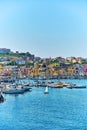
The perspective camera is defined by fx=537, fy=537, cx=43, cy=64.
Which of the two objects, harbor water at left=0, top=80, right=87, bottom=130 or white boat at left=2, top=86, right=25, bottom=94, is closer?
harbor water at left=0, top=80, right=87, bottom=130

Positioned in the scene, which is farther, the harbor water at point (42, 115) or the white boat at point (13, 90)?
the white boat at point (13, 90)

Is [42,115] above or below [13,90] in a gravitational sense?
below

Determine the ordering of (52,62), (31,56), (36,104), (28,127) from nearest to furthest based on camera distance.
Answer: (28,127) < (36,104) < (52,62) < (31,56)

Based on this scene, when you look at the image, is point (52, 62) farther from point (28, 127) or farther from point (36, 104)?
point (28, 127)

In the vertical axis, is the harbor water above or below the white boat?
below

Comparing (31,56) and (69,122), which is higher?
(31,56)

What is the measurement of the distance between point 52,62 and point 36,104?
3305 cm

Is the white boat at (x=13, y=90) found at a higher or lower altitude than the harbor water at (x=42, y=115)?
higher

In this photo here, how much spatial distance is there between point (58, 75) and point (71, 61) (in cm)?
1056

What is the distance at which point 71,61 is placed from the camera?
52688 mm

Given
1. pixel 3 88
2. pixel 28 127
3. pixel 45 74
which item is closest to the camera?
pixel 28 127

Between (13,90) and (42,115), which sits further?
(13,90)

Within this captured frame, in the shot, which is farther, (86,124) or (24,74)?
(24,74)

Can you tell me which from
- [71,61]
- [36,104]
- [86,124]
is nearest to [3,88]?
[36,104]
